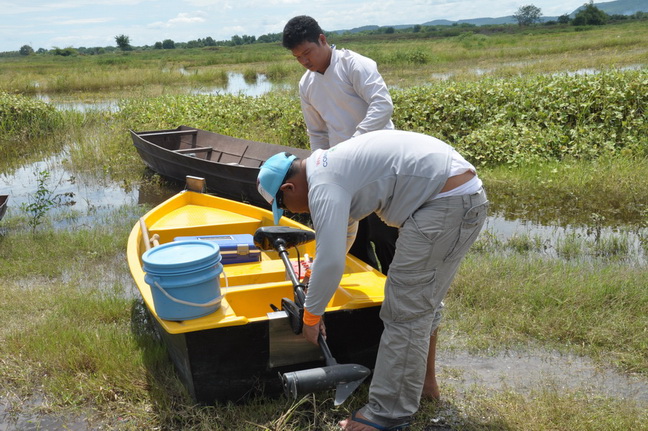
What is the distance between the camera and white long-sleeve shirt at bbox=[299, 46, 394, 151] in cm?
374

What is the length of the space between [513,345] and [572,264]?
Result: 1.66 m

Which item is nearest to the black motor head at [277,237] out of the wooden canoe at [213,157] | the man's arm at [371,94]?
the man's arm at [371,94]

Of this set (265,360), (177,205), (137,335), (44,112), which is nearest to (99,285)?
(177,205)

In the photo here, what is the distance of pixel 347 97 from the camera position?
3883mm

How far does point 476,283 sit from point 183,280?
266 centimetres

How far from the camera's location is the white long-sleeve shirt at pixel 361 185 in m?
2.40

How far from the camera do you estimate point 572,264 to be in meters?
5.23

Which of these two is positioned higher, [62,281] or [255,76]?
[255,76]

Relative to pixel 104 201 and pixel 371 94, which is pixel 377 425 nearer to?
pixel 371 94

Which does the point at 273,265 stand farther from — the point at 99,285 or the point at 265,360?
the point at 99,285

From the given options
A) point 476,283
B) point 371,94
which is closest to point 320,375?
point 371,94

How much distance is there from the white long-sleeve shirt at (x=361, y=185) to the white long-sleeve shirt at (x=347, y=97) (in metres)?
1.18

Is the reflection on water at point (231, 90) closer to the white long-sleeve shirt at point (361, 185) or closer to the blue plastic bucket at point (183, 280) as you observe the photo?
the blue plastic bucket at point (183, 280)

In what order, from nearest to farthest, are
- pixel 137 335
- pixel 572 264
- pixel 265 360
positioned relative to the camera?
pixel 265 360 < pixel 137 335 < pixel 572 264
